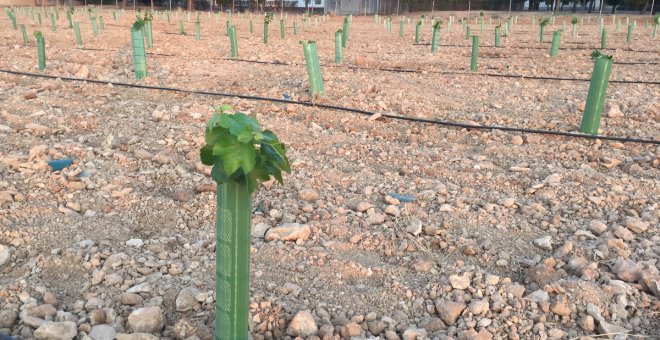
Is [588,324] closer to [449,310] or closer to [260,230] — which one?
[449,310]

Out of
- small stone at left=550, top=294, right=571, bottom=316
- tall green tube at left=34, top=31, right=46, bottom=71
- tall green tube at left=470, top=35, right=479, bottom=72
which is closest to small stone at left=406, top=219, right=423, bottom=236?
small stone at left=550, top=294, right=571, bottom=316

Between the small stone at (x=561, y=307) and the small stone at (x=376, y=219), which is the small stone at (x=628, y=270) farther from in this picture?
the small stone at (x=376, y=219)

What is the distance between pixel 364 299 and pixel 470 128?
2.77 meters

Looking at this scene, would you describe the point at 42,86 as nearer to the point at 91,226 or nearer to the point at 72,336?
the point at 91,226

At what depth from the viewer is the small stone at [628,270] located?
2.24 m

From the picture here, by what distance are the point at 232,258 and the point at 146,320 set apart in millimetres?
579

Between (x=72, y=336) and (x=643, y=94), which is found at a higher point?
(x=643, y=94)

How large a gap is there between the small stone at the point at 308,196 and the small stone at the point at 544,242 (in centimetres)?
118

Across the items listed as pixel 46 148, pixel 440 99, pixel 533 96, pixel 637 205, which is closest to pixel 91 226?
pixel 46 148

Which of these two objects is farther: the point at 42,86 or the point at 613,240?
the point at 42,86

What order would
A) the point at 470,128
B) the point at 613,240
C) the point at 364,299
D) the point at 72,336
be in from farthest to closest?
the point at 470,128, the point at 613,240, the point at 364,299, the point at 72,336

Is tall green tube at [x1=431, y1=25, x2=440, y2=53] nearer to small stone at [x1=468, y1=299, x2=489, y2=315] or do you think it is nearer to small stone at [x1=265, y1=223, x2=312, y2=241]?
small stone at [x1=265, y1=223, x2=312, y2=241]

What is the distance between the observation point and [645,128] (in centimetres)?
461

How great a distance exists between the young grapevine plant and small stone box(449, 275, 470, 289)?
1.07 metres
